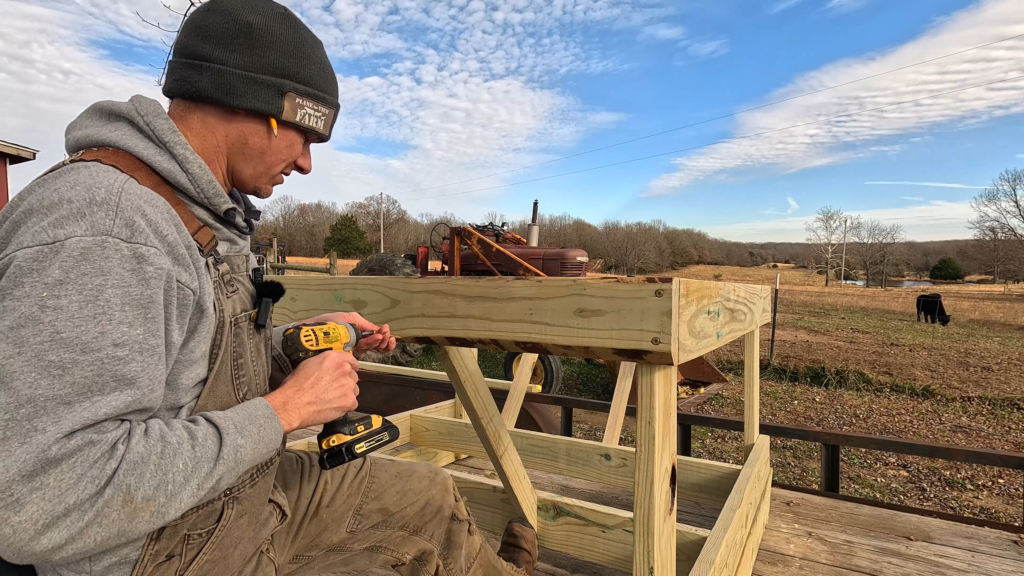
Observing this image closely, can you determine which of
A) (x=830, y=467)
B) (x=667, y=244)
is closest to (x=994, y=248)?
(x=667, y=244)

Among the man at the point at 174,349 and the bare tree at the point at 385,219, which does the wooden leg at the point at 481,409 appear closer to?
the man at the point at 174,349

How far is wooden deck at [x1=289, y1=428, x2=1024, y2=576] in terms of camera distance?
2363 mm

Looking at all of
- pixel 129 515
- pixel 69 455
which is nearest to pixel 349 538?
pixel 129 515

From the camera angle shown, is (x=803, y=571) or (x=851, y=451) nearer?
(x=803, y=571)

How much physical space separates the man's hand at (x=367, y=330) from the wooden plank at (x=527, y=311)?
79mm

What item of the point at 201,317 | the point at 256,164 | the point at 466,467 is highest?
the point at 256,164

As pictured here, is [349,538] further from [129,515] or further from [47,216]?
[47,216]

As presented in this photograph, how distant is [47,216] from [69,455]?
0.36 m

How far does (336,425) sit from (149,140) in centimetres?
73

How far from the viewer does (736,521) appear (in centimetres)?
197

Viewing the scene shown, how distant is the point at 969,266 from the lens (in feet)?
139

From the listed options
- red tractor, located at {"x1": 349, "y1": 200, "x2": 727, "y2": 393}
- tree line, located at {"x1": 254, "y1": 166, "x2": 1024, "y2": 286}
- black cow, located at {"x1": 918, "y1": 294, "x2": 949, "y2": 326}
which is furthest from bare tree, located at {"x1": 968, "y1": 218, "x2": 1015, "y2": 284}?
red tractor, located at {"x1": 349, "y1": 200, "x2": 727, "y2": 393}

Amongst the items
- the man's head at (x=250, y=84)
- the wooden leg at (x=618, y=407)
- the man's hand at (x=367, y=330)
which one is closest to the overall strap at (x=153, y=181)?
the man's head at (x=250, y=84)

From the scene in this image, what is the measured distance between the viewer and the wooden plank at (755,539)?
2145 mm
